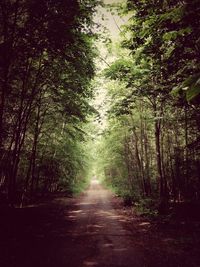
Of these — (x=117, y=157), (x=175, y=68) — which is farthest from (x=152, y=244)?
(x=117, y=157)

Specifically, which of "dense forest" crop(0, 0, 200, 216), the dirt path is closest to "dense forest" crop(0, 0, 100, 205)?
"dense forest" crop(0, 0, 200, 216)

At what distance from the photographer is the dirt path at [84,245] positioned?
6.08 m

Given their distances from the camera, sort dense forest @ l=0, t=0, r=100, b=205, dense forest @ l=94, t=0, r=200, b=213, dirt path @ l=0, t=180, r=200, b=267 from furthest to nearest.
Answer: dense forest @ l=0, t=0, r=100, b=205 < dirt path @ l=0, t=180, r=200, b=267 < dense forest @ l=94, t=0, r=200, b=213

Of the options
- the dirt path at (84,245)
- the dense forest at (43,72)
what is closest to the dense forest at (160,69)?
the dense forest at (43,72)

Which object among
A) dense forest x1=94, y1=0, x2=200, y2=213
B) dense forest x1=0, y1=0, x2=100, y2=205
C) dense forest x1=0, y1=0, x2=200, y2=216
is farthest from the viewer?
dense forest x1=0, y1=0, x2=100, y2=205

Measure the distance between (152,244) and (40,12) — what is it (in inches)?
356

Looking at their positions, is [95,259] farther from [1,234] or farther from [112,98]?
[112,98]

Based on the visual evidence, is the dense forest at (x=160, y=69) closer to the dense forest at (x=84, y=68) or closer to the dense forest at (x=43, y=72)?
the dense forest at (x=84, y=68)

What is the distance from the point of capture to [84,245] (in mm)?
7555

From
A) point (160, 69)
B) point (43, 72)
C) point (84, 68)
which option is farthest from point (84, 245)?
point (43, 72)

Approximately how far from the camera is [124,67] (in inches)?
463

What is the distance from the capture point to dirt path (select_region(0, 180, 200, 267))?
19.9ft

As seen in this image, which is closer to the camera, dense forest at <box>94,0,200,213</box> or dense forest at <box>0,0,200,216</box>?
dense forest at <box>94,0,200,213</box>

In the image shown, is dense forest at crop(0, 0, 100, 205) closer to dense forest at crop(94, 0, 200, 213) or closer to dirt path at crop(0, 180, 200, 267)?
dense forest at crop(94, 0, 200, 213)
